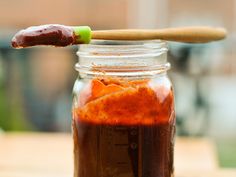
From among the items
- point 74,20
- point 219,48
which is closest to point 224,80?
point 219,48

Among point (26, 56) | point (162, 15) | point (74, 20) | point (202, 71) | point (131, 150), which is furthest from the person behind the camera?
point (74, 20)

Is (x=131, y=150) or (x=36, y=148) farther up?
(x=131, y=150)

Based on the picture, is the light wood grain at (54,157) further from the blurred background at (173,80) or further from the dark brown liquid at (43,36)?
the dark brown liquid at (43,36)

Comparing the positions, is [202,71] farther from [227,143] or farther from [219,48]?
[227,143]

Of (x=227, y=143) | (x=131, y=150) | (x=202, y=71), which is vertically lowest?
(x=227, y=143)

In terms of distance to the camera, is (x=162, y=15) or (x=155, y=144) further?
(x=162, y=15)

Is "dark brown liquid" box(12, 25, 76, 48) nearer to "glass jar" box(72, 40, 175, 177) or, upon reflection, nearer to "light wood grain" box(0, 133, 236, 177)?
"glass jar" box(72, 40, 175, 177)
